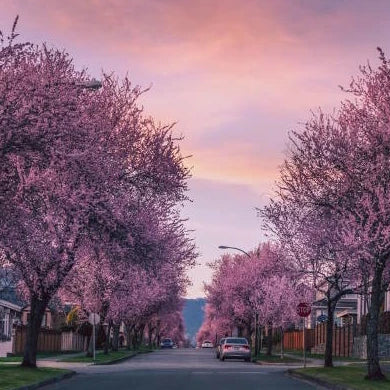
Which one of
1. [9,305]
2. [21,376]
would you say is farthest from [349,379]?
[9,305]

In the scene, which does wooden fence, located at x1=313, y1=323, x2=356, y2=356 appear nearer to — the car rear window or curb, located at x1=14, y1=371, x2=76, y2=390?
the car rear window

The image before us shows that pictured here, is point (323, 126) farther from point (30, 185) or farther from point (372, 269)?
point (30, 185)

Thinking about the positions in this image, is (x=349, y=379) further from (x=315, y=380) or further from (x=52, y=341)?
(x=52, y=341)

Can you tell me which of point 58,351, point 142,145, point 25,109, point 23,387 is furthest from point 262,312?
point 25,109

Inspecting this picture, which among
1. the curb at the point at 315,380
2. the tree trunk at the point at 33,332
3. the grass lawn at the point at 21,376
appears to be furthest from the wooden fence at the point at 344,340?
the grass lawn at the point at 21,376

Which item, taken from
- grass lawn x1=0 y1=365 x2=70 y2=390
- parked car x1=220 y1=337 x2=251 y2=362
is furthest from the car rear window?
grass lawn x1=0 y1=365 x2=70 y2=390

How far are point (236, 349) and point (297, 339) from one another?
3447 centimetres

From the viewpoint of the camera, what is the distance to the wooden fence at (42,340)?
55.8m

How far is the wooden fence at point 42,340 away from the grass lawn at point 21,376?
23797mm

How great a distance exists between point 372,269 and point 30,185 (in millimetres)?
13254

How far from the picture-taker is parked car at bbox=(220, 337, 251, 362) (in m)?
54.4

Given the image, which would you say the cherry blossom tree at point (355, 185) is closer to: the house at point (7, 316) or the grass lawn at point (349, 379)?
the grass lawn at point (349, 379)

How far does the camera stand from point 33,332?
110 ft

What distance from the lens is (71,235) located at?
29.9 metres
